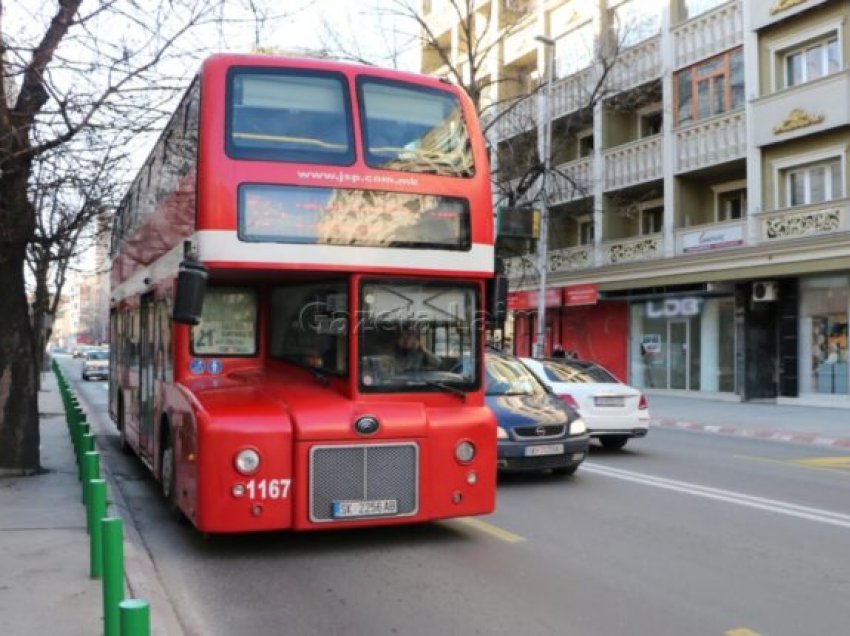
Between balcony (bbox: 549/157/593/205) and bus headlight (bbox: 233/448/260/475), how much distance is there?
80.8ft

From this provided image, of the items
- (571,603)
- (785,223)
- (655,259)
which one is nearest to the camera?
(571,603)

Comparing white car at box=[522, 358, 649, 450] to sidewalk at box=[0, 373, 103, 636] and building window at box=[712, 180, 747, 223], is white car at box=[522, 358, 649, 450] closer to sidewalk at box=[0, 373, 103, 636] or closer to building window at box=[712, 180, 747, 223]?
sidewalk at box=[0, 373, 103, 636]

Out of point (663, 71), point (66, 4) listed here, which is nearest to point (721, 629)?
point (66, 4)

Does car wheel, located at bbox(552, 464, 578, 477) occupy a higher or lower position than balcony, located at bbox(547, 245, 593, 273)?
lower

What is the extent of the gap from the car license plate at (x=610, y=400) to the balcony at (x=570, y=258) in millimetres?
17584

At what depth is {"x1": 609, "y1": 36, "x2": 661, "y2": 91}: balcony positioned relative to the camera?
90.7 feet

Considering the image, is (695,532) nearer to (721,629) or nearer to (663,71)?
(721,629)

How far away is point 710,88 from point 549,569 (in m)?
22.3

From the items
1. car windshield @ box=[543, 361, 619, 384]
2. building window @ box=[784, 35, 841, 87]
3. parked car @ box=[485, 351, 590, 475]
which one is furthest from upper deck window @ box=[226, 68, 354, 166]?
building window @ box=[784, 35, 841, 87]

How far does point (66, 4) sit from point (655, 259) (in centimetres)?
2069

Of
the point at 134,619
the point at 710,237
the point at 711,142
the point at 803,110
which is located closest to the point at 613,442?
the point at 134,619

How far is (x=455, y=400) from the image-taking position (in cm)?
731

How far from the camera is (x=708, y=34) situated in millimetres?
25484

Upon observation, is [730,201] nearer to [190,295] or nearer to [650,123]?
[650,123]
